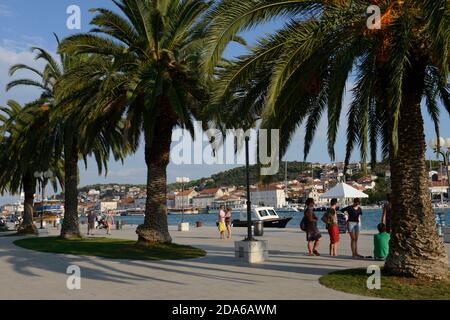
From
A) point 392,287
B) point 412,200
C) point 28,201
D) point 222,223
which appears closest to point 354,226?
point 412,200

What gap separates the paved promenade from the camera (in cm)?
871

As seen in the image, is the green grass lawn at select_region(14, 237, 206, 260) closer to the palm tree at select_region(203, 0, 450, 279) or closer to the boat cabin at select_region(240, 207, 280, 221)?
the palm tree at select_region(203, 0, 450, 279)

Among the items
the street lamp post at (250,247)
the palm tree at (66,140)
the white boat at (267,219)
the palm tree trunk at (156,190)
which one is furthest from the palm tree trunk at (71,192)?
the white boat at (267,219)

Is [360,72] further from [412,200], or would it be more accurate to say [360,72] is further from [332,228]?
[332,228]

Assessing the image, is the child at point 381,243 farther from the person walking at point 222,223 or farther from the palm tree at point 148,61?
the person walking at point 222,223

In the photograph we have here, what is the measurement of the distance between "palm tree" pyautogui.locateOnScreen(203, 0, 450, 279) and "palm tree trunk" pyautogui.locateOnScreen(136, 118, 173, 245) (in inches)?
289

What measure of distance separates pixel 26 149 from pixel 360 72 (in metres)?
18.4

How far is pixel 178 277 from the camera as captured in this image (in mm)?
10750

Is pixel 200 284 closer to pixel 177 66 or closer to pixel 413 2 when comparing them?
pixel 413 2

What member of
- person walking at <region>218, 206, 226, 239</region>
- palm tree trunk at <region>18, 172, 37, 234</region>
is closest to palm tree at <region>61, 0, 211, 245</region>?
person walking at <region>218, 206, 226, 239</region>

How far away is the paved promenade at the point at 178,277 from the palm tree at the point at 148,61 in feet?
13.7

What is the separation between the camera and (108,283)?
1005cm

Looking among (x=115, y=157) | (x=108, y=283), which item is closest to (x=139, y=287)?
(x=108, y=283)

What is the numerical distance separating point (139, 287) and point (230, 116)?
4354 mm
